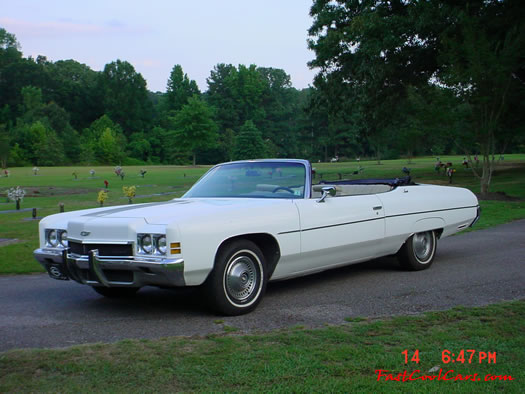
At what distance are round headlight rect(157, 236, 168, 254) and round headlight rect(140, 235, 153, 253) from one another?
0.07 meters

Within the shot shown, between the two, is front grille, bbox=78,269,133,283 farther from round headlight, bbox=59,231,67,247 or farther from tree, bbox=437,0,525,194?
tree, bbox=437,0,525,194

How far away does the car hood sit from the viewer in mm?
5445

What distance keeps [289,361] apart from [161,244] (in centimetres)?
172

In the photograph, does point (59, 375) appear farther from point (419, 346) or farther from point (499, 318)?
point (499, 318)

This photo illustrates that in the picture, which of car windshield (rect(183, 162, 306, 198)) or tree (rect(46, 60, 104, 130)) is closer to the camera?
car windshield (rect(183, 162, 306, 198))

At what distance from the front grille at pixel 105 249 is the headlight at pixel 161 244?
273 millimetres

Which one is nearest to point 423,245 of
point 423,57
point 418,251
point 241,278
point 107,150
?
point 418,251

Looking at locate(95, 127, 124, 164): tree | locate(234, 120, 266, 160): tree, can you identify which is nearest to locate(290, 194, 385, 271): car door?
locate(234, 120, 266, 160): tree

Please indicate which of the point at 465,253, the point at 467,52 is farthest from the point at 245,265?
the point at 467,52

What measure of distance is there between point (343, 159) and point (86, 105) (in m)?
49.5

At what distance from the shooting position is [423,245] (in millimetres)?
7953

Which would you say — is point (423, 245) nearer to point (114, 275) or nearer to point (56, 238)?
point (114, 275)

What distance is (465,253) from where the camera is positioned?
9297 millimetres

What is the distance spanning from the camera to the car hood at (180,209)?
545 centimetres
